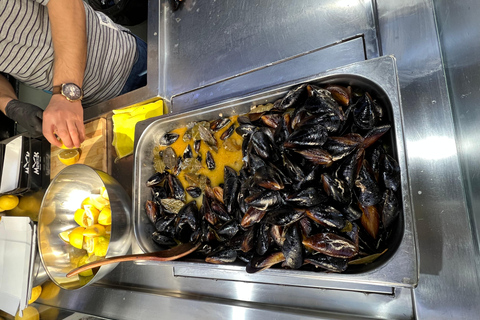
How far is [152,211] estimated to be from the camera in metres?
1.45

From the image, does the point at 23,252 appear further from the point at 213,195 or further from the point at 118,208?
the point at 213,195

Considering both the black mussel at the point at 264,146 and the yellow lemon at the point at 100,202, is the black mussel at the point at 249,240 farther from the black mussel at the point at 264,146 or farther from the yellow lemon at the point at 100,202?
the yellow lemon at the point at 100,202

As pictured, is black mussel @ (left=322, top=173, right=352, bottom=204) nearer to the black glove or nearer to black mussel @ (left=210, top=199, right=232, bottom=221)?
black mussel @ (left=210, top=199, right=232, bottom=221)

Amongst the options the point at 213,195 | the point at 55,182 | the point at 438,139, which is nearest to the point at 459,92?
the point at 438,139

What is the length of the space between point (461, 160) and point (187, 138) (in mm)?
1330

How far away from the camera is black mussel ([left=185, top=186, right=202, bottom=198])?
56.3 inches

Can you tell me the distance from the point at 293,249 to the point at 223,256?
34cm

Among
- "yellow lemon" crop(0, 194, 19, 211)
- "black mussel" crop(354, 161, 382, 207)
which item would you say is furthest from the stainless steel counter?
"yellow lemon" crop(0, 194, 19, 211)

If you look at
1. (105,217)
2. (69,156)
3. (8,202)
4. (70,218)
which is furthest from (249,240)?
(8,202)

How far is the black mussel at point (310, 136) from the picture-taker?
102 centimetres

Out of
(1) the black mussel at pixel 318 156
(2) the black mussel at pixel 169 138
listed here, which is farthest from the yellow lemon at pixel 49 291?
(1) the black mussel at pixel 318 156

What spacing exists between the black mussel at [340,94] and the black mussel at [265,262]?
0.70m

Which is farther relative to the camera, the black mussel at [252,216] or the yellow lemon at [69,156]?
the yellow lemon at [69,156]

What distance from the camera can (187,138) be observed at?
1.48 meters
